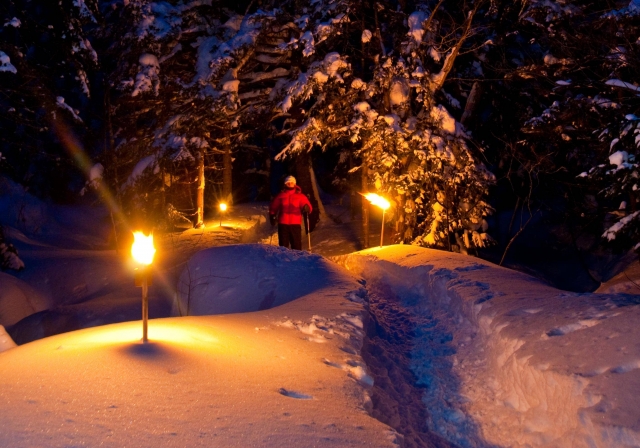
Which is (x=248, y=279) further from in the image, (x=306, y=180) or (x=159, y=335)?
(x=306, y=180)

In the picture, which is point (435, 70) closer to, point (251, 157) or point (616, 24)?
point (616, 24)

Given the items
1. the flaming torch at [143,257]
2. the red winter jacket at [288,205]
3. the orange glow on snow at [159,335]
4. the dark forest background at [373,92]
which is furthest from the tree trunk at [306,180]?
the flaming torch at [143,257]

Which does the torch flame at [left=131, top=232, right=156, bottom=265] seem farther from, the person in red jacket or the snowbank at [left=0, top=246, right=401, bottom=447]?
the person in red jacket

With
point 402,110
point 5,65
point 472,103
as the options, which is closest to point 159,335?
point 5,65

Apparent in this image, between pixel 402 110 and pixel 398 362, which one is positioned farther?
pixel 402 110

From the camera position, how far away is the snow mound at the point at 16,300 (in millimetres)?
11609

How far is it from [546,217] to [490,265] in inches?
557

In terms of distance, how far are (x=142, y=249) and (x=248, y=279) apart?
4.88m

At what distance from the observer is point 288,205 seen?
43.4 ft

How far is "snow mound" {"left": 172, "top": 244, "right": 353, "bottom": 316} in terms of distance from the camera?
9.56m

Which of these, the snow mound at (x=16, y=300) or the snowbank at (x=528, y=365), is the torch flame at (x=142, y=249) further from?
the snow mound at (x=16, y=300)

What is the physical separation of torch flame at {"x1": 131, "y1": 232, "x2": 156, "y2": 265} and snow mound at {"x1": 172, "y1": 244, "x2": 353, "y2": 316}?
375 centimetres

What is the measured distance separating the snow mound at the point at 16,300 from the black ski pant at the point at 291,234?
18.7 ft

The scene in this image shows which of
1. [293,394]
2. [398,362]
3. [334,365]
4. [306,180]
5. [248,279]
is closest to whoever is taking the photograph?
[293,394]
